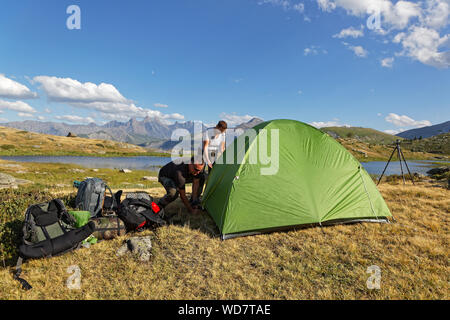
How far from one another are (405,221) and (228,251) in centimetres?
680

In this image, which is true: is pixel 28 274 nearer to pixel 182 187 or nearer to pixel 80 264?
pixel 80 264

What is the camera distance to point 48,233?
214 inches

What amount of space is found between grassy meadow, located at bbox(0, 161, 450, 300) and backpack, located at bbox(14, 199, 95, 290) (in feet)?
0.90

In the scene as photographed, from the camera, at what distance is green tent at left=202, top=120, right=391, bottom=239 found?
6848mm

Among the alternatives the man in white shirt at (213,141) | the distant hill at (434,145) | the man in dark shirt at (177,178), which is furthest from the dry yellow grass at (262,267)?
the distant hill at (434,145)

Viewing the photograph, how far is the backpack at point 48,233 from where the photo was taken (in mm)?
5039

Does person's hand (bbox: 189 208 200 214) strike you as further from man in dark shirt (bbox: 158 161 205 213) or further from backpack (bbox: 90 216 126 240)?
backpack (bbox: 90 216 126 240)

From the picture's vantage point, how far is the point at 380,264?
17.2 feet

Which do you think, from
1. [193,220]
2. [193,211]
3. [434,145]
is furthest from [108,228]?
[434,145]

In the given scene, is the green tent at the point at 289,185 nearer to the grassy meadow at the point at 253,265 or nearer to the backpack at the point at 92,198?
the grassy meadow at the point at 253,265

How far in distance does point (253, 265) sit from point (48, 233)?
17.2 ft

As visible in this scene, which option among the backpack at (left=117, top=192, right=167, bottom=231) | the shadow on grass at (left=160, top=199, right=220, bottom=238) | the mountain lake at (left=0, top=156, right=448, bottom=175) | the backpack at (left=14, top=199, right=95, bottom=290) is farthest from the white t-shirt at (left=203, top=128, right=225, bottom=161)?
the mountain lake at (left=0, top=156, right=448, bottom=175)
